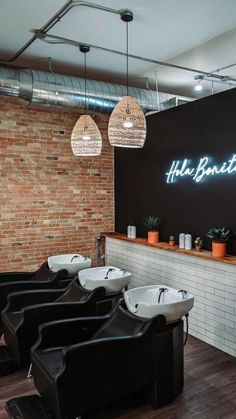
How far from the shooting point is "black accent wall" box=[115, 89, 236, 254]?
401cm

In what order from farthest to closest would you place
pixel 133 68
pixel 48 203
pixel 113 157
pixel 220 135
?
pixel 113 157, pixel 48 203, pixel 133 68, pixel 220 135

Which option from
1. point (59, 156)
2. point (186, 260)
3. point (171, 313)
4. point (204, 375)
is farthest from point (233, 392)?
point (59, 156)

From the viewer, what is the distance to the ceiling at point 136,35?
10.7 feet

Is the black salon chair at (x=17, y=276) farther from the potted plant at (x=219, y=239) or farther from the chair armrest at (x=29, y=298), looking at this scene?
the potted plant at (x=219, y=239)

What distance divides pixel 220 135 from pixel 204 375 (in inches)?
104

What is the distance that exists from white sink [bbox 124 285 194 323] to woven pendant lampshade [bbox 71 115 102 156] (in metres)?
1.71

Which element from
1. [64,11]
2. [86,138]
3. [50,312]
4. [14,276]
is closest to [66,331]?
[50,312]

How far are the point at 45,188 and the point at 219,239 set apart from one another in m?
2.82

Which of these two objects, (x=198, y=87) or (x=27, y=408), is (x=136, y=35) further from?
(x=27, y=408)

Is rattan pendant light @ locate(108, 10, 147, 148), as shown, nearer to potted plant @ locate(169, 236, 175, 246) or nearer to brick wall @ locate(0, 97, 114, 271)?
potted plant @ locate(169, 236, 175, 246)

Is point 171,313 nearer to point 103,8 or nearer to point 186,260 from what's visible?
point 186,260

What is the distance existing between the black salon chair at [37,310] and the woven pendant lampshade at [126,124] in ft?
5.27

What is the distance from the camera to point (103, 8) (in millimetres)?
3258

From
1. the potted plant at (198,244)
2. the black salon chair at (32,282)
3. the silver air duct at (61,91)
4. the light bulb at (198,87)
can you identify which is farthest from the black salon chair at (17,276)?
the light bulb at (198,87)
